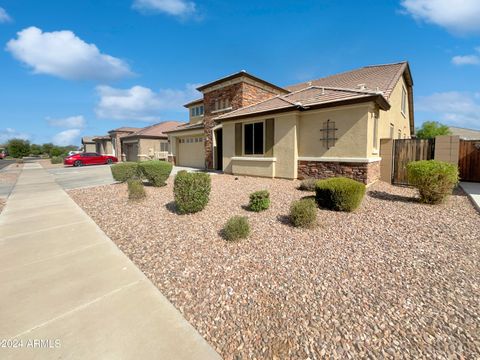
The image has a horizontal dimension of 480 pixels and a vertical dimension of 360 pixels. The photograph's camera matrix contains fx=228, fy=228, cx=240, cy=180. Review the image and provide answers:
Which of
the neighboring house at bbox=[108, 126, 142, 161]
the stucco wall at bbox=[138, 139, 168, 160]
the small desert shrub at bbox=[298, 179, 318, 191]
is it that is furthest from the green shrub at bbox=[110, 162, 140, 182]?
the neighboring house at bbox=[108, 126, 142, 161]

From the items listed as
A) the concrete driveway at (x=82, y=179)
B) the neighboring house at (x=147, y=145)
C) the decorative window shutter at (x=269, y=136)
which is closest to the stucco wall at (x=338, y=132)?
the decorative window shutter at (x=269, y=136)

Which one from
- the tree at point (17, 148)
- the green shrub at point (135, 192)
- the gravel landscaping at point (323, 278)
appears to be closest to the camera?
the gravel landscaping at point (323, 278)

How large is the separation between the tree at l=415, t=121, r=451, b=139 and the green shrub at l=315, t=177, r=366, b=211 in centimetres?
3697

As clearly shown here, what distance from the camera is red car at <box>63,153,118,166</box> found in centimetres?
2491

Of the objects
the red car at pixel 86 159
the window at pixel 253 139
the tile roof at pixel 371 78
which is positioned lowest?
the red car at pixel 86 159

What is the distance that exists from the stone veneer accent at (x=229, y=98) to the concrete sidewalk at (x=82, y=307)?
1251cm

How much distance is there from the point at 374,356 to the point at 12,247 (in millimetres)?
6399

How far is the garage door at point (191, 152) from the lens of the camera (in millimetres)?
19261

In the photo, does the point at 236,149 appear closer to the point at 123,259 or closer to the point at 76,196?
the point at 76,196

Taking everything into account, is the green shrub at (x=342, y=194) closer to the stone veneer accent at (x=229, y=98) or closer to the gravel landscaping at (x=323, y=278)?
the gravel landscaping at (x=323, y=278)

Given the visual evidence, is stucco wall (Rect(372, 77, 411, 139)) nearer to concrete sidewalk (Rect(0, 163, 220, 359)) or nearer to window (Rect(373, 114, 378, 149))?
window (Rect(373, 114, 378, 149))

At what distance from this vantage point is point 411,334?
95.8 inches

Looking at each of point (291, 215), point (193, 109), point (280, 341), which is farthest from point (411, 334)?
point (193, 109)

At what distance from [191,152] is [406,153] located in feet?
51.0
